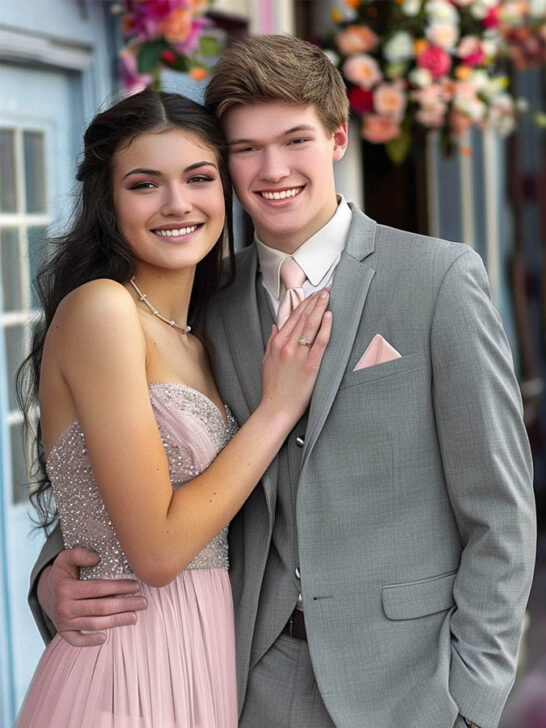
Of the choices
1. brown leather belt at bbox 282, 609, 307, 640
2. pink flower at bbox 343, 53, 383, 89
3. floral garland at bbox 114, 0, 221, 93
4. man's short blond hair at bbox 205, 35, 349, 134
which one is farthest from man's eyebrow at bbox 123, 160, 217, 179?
pink flower at bbox 343, 53, 383, 89

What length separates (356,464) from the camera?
2.06 m

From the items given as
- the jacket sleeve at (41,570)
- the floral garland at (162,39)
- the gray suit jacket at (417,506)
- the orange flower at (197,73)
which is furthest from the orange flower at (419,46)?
the jacket sleeve at (41,570)

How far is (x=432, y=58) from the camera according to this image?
4.31 meters

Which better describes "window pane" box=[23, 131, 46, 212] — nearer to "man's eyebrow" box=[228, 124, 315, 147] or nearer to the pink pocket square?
"man's eyebrow" box=[228, 124, 315, 147]

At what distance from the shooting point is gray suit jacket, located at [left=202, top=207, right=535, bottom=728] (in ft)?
6.62

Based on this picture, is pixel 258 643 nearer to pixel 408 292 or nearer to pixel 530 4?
pixel 408 292

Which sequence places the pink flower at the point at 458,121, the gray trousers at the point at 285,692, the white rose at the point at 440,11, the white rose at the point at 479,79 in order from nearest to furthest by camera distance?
the gray trousers at the point at 285,692, the white rose at the point at 440,11, the white rose at the point at 479,79, the pink flower at the point at 458,121

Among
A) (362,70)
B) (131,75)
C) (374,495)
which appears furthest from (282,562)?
(362,70)

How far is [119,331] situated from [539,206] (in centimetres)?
660

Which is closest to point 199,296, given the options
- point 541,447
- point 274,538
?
point 274,538

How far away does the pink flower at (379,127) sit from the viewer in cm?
449

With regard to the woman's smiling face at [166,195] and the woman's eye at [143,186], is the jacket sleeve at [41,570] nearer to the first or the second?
the woman's smiling face at [166,195]

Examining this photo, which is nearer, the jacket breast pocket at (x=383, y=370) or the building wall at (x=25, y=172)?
the jacket breast pocket at (x=383, y=370)

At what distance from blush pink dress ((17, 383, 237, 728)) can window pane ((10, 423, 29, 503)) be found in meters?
1.47
